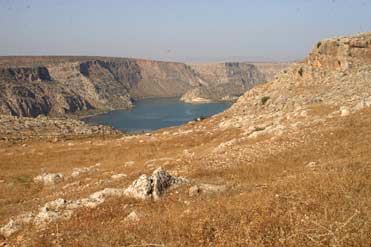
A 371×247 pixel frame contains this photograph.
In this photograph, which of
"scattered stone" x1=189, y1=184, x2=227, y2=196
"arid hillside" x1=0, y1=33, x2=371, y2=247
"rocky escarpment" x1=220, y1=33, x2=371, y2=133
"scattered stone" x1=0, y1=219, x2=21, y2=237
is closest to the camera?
"arid hillside" x1=0, y1=33, x2=371, y2=247

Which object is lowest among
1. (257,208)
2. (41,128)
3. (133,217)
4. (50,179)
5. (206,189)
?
(41,128)

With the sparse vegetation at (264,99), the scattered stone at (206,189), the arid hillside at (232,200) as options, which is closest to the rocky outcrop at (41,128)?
the sparse vegetation at (264,99)

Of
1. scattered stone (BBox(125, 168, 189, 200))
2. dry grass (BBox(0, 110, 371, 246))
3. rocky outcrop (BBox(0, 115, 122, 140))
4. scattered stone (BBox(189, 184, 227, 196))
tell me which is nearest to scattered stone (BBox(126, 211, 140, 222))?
dry grass (BBox(0, 110, 371, 246))

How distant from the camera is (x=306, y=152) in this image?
22.0m

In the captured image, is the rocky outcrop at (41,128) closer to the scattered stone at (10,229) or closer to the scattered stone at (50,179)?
the scattered stone at (50,179)

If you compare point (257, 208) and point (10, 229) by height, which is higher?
point (257, 208)

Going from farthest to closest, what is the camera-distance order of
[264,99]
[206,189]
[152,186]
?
[264,99] < [152,186] < [206,189]

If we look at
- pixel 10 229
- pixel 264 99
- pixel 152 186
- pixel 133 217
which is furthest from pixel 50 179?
pixel 264 99

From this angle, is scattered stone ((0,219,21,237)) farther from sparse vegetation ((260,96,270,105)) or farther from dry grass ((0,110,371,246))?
sparse vegetation ((260,96,270,105))

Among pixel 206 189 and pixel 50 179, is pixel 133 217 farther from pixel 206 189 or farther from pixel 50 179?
pixel 50 179

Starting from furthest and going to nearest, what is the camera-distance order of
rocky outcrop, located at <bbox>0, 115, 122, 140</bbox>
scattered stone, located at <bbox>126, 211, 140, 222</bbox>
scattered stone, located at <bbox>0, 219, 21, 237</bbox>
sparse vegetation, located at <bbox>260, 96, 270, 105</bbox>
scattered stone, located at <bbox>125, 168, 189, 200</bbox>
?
1. rocky outcrop, located at <bbox>0, 115, 122, 140</bbox>
2. sparse vegetation, located at <bbox>260, 96, 270, 105</bbox>
3. scattered stone, located at <bbox>125, 168, 189, 200</bbox>
4. scattered stone, located at <bbox>0, 219, 21, 237</bbox>
5. scattered stone, located at <bbox>126, 211, 140, 222</bbox>

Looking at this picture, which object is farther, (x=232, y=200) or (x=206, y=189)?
(x=206, y=189)

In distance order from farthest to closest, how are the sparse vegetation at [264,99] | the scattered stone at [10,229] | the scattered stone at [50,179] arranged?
the sparse vegetation at [264,99]
the scattered stone at [50,179]
the scattered stone at [10,229]

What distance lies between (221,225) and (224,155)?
1474 cm
